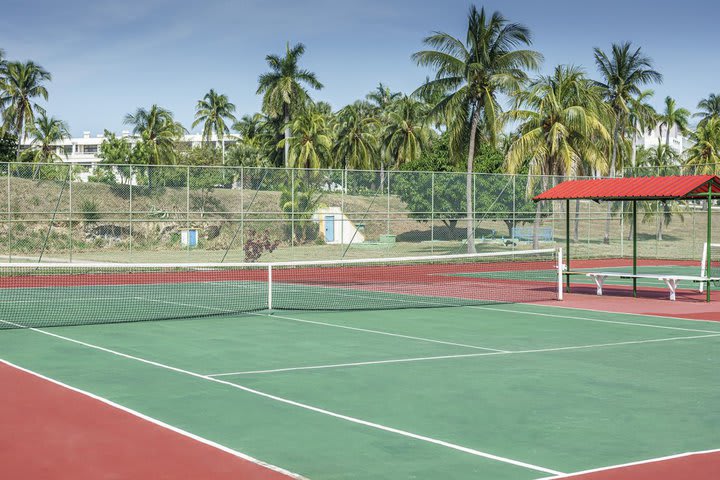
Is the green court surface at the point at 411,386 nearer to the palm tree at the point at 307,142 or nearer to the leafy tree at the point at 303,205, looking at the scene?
the leafy tree at the point at 303,205

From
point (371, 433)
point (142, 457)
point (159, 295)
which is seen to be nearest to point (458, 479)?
point (371, 433)

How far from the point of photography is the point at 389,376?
1130cm

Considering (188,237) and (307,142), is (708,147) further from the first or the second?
(188,237)

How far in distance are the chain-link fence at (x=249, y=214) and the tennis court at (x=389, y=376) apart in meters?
9.13

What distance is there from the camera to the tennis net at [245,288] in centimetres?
1902

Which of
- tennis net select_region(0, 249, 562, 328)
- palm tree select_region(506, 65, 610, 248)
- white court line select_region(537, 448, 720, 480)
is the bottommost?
white court line select_region(537, 448, 720, 480)

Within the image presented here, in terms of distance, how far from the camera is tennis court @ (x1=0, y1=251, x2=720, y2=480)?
7691 millimetres

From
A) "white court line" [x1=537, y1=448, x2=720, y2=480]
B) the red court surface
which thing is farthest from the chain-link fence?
the red court surface

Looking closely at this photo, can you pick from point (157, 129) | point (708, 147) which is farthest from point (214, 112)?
point (708, 147)

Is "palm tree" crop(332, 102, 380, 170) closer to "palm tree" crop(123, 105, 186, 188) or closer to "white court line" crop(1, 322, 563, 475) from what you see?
"palm tree" crop(123, 105, 186, 188)

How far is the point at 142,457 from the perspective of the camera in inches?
288

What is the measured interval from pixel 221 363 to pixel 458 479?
6.02 meters

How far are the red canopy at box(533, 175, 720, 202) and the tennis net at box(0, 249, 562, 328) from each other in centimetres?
189

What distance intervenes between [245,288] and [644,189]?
35.3 ft
